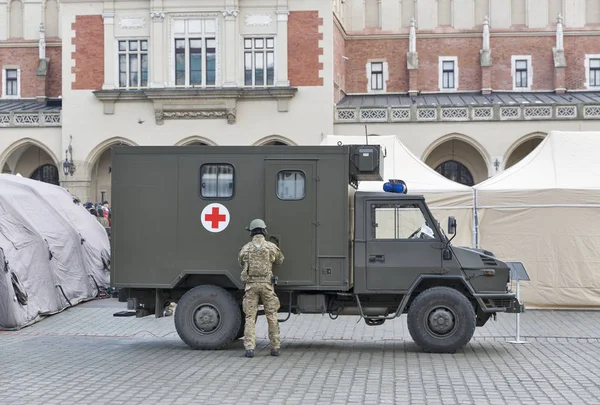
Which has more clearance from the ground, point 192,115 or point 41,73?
point 41,73

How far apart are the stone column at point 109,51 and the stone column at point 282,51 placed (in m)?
6.39

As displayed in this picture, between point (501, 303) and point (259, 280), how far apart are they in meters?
3.21

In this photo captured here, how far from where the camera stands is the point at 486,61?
1714 inches

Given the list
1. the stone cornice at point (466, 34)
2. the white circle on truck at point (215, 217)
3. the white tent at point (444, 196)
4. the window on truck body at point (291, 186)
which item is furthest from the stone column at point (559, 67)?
the white circle on truck at point (215, 217)

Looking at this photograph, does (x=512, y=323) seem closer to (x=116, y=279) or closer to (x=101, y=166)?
(x=116, y=279)

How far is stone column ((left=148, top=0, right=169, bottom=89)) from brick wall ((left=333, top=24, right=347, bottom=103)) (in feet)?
22.2

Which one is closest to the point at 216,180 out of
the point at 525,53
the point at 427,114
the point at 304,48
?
the point at 304,48

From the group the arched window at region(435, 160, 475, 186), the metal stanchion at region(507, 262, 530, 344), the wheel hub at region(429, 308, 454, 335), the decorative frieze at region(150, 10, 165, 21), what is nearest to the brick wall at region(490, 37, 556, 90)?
the arched window at region(435, 160, 475, 186)

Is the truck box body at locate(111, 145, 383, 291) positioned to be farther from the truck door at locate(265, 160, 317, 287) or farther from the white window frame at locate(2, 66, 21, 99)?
the white window frame at locate(2, 66, 21, 99)

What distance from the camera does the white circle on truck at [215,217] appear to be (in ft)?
43.5

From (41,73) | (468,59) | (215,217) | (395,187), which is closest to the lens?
(215,217)

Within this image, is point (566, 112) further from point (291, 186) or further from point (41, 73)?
point (291, 186)

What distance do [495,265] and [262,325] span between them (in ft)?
15.0

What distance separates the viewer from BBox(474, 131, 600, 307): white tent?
18516 mm
